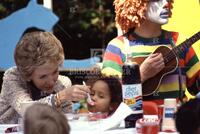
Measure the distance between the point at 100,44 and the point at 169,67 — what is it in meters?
2.02

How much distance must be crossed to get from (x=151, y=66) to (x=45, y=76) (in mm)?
480

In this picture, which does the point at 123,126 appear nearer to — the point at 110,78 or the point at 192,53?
the point at 110,78

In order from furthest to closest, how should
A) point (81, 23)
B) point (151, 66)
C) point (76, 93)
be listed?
point (81, 23) → point (151, 66) → point (76, 93)

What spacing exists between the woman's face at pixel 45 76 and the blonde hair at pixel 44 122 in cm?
75

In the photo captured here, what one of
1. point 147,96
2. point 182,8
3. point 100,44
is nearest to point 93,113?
point 147,96

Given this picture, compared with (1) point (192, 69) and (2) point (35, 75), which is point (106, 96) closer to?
(2) point (35, 75)

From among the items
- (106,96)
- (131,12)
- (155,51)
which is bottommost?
(106,96)

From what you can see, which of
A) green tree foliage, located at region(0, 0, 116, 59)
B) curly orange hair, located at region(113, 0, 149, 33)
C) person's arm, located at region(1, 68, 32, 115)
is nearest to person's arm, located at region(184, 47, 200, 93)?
curly orange hair, located at region(113, 0, 149, 33)

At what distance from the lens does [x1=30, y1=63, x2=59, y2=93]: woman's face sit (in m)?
2.28

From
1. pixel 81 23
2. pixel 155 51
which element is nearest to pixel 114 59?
pixel 155 51

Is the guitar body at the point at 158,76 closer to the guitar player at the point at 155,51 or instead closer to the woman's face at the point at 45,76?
the guitar player at the point at 155,51

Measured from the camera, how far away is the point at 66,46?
4227 millimetres

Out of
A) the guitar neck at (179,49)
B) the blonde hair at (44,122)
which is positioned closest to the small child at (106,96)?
the guitar neck at (179,49)

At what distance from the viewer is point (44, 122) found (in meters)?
1.51
